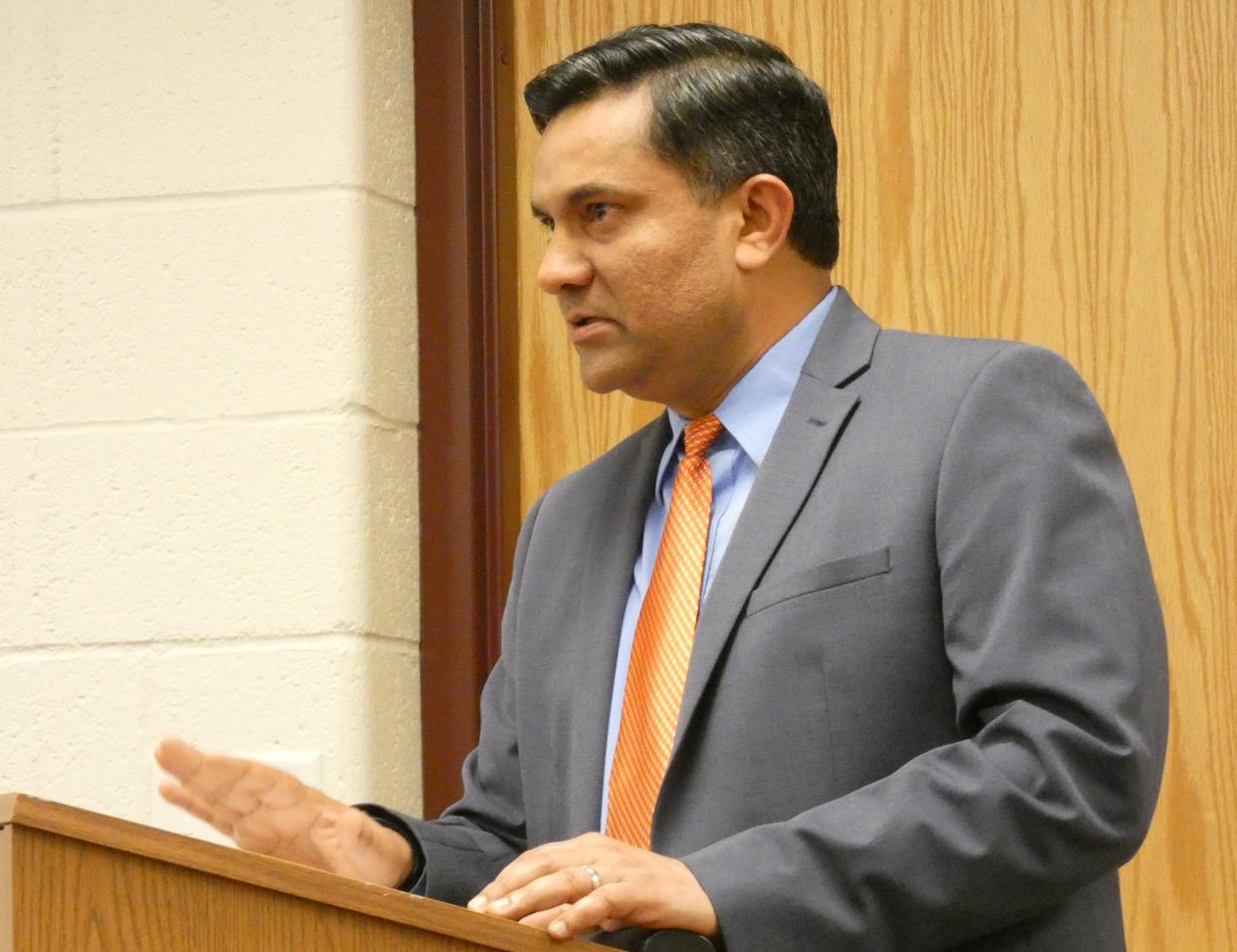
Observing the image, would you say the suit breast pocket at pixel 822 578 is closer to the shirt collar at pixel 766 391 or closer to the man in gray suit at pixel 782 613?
the man in gray suit at pixel 782 613

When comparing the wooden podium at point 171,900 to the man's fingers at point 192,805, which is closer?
the wooden podium at point 171,900

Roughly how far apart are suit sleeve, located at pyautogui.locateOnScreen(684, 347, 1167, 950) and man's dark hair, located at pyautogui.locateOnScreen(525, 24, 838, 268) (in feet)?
1.23

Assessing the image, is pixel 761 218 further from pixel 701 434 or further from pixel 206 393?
pixel 206 393

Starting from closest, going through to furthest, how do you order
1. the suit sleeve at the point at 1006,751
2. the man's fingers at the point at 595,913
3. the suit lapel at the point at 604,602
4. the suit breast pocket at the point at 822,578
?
1. the man's fingers at the point at 595,913
2. the suit sleeve at the point at 1006,751
3. the suit breast pocket at the point at 822,578
4. the suit lapel at the point at 604,602

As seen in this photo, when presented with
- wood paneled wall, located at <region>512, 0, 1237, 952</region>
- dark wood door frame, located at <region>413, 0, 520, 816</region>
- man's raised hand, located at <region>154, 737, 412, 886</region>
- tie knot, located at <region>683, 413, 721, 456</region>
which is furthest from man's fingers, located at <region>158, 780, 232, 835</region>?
wood paneled wall, located at <region>512, 0, 1237, 952</region>

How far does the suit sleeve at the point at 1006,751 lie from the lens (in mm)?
1217

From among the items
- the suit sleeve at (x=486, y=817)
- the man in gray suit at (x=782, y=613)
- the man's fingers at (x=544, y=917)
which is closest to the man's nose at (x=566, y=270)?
the man in gray suit at (x=782, y=613)

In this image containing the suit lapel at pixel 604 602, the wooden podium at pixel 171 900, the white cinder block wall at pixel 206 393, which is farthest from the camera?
the white cinder block wall at pixel 206 393

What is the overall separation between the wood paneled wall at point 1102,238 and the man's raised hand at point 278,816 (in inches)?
33.2

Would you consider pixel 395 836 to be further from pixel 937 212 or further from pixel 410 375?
pixel 937 212

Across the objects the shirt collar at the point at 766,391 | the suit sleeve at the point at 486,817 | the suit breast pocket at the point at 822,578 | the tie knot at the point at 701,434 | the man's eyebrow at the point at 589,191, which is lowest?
the suit sleeve at the point at 486,817

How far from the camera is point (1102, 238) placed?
6.76ft

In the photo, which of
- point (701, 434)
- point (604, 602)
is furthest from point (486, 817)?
point (701, 434)

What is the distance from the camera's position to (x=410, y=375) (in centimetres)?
219
